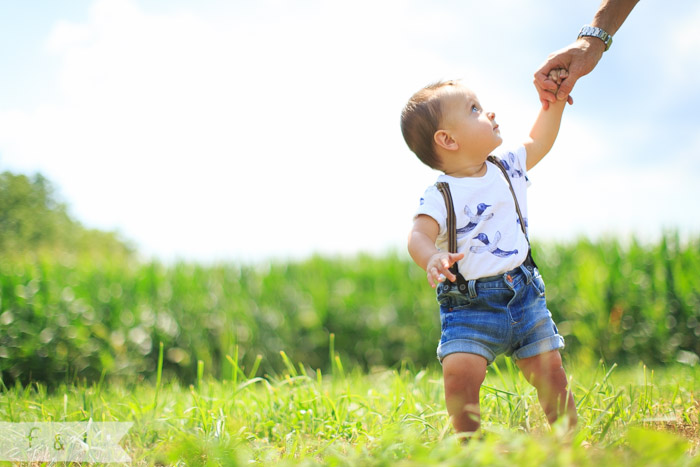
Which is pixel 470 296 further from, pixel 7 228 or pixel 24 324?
pixel 7 228

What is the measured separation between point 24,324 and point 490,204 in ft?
17.4

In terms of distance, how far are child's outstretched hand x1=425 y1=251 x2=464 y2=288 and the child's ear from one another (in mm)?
635

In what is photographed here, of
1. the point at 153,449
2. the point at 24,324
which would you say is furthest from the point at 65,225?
the point at 153,449

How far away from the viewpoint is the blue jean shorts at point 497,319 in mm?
2590

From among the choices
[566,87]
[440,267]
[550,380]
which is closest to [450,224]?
[440,267]

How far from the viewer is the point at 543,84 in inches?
123

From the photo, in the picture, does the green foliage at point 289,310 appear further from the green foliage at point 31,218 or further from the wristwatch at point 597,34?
the wristwatch at point 597,34

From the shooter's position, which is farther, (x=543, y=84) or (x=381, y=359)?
(x=381, y=359)

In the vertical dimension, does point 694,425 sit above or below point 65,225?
below

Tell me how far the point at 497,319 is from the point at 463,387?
34cm

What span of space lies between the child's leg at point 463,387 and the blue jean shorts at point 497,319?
0.05 meters

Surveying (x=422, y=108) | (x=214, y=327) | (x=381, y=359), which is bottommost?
(x=381, y=359)

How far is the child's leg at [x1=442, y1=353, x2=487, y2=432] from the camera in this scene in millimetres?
2508

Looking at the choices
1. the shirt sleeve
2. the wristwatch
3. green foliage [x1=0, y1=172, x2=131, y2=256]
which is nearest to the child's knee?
the shirt sleeve
